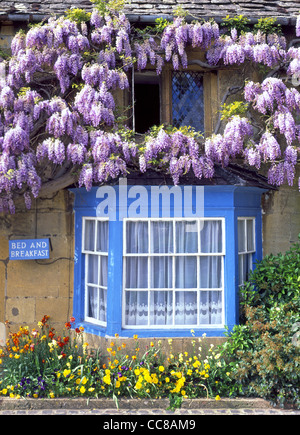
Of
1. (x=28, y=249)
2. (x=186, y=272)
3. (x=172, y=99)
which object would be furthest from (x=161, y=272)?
(x=172, y=99)

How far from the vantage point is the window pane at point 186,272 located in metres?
7.12

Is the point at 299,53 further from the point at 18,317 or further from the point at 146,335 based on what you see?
the point at 18,317

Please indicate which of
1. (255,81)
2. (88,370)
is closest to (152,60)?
(255,81)

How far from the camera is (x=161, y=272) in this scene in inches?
281

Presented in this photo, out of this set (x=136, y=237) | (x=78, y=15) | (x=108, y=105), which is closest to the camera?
(x=136, y=237)

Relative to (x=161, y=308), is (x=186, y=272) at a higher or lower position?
higher

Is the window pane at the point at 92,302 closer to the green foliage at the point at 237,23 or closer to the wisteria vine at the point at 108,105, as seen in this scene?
the wisteria vine at the point at 108,105

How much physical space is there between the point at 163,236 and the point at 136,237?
40 cm

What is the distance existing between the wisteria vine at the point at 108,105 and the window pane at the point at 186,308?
180 cm

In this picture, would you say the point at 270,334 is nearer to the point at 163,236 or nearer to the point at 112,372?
the point at 163,236

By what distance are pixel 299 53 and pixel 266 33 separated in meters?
0.68

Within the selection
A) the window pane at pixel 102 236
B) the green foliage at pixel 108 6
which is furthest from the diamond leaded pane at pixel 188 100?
the window pane at pixel 102 236

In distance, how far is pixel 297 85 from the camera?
25.9 ft

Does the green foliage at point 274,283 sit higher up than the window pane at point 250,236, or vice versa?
the window pane at point 250,236
